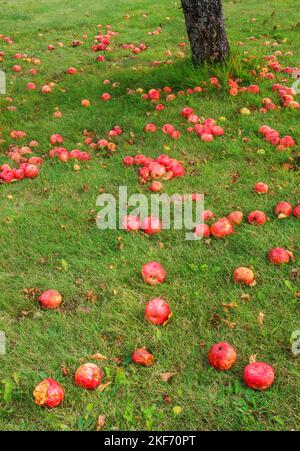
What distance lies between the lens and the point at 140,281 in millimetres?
3994

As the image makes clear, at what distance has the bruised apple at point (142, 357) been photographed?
3248 millimetres

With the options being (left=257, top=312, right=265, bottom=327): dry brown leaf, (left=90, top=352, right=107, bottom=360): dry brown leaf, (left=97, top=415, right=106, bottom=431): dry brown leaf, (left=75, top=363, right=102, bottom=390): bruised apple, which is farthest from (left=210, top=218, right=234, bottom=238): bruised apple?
(left=97, top=415, right=106, bottom=431): dry brown leaf

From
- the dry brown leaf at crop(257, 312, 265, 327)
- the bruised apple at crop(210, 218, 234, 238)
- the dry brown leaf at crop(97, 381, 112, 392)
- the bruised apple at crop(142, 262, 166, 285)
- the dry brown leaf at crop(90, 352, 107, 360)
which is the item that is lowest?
the dry brown leaf at crop(97, 381, 112, 392)

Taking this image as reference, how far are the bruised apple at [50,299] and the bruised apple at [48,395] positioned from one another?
0.86m

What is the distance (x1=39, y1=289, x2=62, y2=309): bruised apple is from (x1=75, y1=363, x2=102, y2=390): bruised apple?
792mm

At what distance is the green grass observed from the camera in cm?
302

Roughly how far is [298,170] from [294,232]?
1.22 m

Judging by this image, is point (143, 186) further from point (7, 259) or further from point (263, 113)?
point (263, 113)

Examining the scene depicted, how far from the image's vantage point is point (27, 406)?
3078 mm

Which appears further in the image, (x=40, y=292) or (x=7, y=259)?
(x=7, y=259)

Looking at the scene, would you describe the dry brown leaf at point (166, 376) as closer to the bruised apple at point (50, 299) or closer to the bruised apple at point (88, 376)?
the bruised apple at point (88, 376)

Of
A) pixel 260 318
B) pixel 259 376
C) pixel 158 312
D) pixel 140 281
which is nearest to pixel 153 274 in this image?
pixel 140 281

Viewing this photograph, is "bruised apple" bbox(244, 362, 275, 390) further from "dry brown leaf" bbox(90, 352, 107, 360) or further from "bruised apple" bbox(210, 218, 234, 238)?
"bruised apple" bbox(210, 218, 234, 238)

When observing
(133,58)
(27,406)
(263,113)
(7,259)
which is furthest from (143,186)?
(133,58)
